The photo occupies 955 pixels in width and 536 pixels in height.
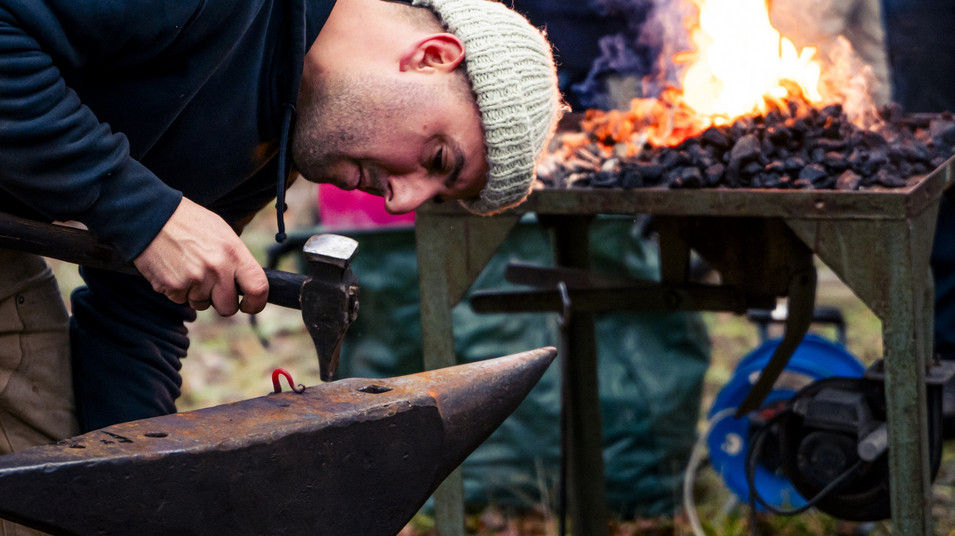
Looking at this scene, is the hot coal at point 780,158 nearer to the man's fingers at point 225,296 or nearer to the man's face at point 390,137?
the man's face at point 390,137

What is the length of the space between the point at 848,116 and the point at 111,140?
2.32 metres

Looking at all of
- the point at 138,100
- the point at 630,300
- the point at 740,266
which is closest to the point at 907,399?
the point at 740,266

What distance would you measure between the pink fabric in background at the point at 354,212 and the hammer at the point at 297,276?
2456mm

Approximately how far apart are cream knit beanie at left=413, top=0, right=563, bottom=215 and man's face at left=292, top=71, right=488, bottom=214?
0.04m

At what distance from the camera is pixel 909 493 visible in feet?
7.90

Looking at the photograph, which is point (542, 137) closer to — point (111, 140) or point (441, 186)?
point (441, 186)

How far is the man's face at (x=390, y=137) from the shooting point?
1902mm

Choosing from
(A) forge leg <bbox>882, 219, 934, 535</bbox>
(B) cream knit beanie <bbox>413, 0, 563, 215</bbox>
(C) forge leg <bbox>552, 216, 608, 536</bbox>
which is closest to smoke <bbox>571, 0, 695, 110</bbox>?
(C) forge leg <bbox>552, 216, 608, 536</bbox>

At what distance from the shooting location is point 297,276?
172 cm

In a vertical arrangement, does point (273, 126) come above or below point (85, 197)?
above

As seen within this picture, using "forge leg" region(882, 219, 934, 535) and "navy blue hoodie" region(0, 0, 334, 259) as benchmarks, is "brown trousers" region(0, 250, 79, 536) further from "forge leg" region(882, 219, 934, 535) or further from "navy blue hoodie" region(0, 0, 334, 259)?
"forge leg" region(882, 219, 934, 535)

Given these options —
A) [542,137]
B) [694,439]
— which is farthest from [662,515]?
[542,137]

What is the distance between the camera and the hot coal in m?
2.50

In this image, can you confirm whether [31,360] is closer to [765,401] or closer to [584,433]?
[584,433]
